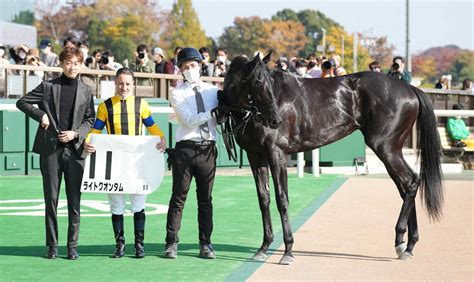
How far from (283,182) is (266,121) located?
59 centimetres

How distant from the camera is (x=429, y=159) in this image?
363 inches

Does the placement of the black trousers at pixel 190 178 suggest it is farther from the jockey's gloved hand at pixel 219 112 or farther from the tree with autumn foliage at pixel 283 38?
the tree with autumn foliage at pixel 283 38

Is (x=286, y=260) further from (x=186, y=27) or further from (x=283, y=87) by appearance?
(x=186, y=27)

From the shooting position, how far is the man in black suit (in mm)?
8438

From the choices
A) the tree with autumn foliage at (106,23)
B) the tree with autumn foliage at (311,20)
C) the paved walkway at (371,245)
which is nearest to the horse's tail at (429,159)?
the paved walkway at (371,245)

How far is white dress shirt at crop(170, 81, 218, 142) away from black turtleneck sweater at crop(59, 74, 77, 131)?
0.87 metres

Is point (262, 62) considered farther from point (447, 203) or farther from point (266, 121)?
point (447, 203)

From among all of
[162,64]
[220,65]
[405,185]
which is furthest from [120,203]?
[220,65]

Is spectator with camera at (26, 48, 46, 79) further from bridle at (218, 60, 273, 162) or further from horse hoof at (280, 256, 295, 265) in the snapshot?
horse hoof at (280, 256, 295, 265)

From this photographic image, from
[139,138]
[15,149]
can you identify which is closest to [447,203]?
[139,138]

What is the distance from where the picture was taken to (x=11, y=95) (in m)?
16.9

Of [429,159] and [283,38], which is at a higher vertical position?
[283,38]

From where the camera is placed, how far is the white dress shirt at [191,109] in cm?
837

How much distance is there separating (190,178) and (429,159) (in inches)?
90.6
